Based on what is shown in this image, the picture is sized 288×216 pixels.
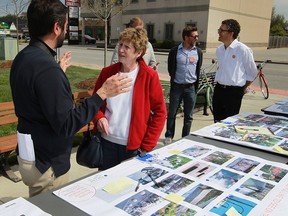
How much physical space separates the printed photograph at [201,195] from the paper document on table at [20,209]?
2.32 ft

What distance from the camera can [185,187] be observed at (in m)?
1.72

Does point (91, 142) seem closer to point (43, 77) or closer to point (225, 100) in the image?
point (43, 77)

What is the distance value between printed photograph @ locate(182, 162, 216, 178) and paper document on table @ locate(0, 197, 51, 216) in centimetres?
87

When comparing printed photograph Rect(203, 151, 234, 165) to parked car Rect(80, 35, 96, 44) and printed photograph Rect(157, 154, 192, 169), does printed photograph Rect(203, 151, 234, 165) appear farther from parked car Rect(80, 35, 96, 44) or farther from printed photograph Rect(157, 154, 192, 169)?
parked car Rect(80, 35, 96, 44)

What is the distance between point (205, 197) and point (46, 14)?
1322 millimetres

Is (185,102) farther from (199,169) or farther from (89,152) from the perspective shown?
(199,169)

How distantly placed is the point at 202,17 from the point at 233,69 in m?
30.5

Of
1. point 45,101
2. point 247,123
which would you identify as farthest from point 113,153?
point 247,123

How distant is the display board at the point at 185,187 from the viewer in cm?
152

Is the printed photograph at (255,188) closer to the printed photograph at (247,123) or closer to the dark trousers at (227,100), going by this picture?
the printed photograph at (247,123)

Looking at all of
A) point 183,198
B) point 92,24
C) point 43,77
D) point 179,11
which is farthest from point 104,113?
point 92,24

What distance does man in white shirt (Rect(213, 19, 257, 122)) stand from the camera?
4.14 meters

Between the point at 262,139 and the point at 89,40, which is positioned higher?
the point at 89,40

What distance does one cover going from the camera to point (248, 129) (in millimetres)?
2838
